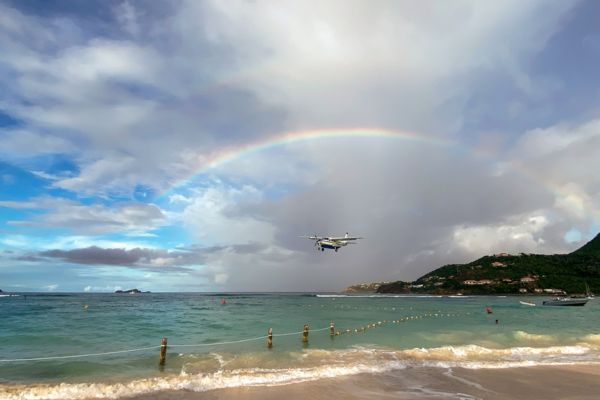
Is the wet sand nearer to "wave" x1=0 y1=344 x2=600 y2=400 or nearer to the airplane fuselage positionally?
"wave" x1=0 y1=344 x2=600 y2=400

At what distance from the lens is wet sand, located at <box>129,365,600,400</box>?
1541 cm

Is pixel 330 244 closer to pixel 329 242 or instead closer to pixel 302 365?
pixel 329 242

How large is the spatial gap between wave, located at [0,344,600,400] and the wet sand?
3.93ft

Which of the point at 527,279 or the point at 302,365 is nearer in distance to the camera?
the point at 302,365

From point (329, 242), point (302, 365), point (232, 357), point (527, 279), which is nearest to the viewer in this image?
point (302, 365)

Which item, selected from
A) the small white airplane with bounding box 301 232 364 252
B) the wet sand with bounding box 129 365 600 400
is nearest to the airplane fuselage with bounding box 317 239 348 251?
the small white airplane with bounding box 301 232 364 252

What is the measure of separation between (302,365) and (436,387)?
26.9ft

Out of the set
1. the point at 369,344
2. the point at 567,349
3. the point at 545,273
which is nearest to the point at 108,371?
the point at 369,344

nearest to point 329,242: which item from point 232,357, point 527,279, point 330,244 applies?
point 330,244

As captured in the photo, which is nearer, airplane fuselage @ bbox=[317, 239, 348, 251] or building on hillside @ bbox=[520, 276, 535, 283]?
airplane fuselage @ bbox=[317, 239, 348, 251]

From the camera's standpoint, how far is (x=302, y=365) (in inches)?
887

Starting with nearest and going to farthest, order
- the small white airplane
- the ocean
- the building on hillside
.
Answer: the ocean < the small white airplane < the building on hillside

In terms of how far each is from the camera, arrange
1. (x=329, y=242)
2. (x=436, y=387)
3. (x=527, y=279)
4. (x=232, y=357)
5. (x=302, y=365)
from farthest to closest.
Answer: (x=527, y=279) < (x=329, y=242) < (x=232, y=357) < (x=302, y=365) < (x=436, y=387)

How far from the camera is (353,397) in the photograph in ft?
49.7
